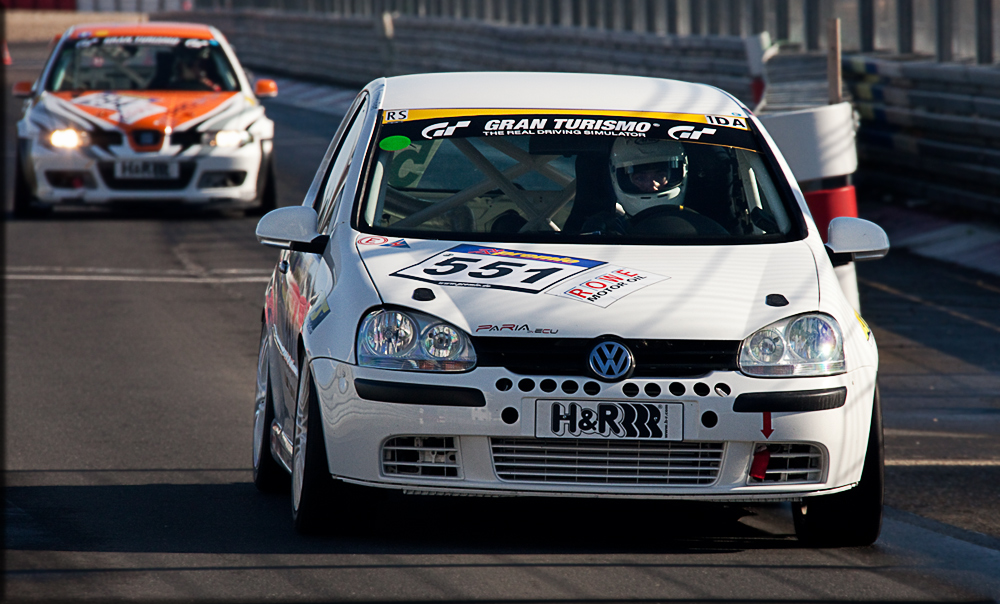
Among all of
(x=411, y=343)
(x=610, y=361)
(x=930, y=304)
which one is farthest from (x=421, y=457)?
(x=930, y=304)

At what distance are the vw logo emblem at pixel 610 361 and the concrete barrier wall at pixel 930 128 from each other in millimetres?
9827

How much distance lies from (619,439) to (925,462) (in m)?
2.51

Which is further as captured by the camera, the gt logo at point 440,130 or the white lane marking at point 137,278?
the white lane marking at point 137,278

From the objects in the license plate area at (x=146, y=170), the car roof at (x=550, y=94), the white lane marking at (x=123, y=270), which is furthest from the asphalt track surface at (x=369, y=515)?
the license plate area at (x=146, y=170)

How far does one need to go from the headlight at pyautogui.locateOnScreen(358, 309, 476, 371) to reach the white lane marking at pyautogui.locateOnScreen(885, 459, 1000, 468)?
267cm

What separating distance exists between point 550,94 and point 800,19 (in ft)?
50.5

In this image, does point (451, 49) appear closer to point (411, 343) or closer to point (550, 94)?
point (550, 94)

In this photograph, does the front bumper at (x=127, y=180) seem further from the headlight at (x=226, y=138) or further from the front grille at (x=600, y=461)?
the front grille at (x=600, y=461)

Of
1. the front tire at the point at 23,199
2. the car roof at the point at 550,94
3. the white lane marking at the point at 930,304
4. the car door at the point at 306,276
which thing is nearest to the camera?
the car door at the point at 306,276

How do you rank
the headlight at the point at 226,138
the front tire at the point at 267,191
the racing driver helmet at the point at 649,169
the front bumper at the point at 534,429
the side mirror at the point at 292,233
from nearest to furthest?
the front bumper at the point at 534,429
the side mirror at the point at 292,233
the racing driver helmet at the point at 649,169
the headlight at the point at 226,138
the front tire at the point at 267,191

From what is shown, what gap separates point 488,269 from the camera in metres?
5.60

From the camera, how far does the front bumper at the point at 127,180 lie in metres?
15.2

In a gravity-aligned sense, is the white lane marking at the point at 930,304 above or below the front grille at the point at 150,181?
below

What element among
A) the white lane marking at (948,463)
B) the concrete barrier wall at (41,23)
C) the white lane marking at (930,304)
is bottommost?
the white lane marking at (930,304)
